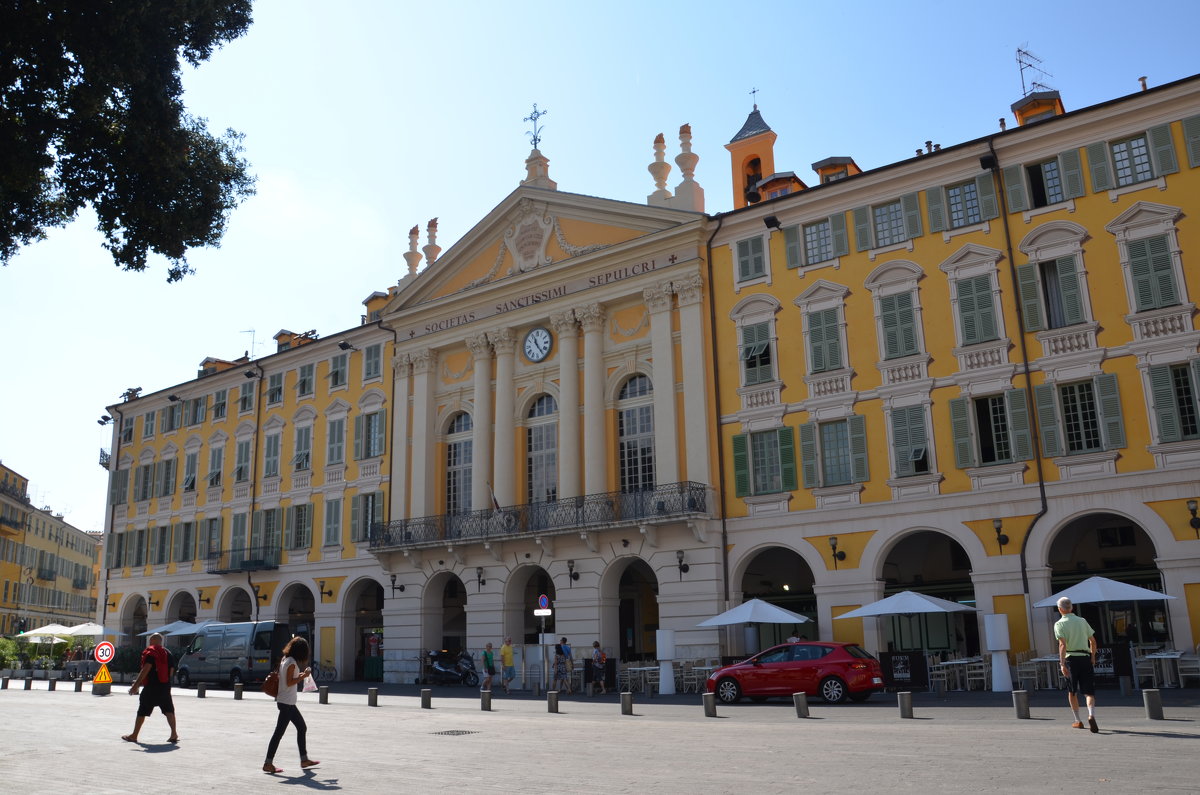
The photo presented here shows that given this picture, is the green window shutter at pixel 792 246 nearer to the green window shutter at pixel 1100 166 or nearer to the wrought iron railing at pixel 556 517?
the wrought iron railing at pixel 556 517

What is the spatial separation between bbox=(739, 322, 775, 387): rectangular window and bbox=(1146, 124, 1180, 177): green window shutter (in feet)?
35.0

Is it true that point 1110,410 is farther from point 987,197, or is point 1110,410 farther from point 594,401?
point 594,401

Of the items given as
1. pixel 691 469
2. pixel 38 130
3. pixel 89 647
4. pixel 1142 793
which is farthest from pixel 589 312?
pixel 89 647

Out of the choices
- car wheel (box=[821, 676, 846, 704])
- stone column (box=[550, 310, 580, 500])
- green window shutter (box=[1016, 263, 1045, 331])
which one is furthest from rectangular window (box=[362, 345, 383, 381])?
green window shutter (box=[1016, 263, 1045, 331])

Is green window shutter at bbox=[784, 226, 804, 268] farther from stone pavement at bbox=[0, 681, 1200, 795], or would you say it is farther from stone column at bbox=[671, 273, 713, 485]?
stone pavement at bbox=[0, 681, 1200, 795]

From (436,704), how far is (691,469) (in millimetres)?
9981

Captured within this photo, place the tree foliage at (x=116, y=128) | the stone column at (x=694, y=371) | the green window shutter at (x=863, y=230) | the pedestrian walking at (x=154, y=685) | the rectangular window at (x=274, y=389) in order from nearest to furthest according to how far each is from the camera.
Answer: the tree foliage at (x=116, y=128), the pedestrian walking at (x=154, y=685), the green window shutter at (x=863, y=230), the stone column at (x=694, y=371), the rectangular window at (x=274, y=389)

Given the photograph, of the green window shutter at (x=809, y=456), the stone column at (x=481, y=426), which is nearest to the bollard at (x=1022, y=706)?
the green window shutter at (x=809, y=456)

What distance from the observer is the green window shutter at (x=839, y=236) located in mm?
29248

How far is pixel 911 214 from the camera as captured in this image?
2823cm

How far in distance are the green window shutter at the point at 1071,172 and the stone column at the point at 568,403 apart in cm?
1531

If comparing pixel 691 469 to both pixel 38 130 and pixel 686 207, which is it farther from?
pixel 38 130

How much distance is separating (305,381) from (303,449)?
2.97 metres

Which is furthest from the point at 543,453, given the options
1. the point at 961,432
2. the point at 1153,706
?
the point at 1153,706
